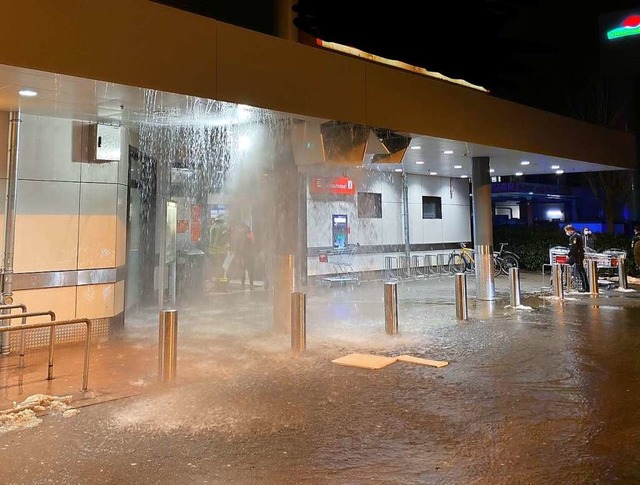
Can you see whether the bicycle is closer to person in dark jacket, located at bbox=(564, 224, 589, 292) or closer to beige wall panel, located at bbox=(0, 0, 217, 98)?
person in dark jacket, located at bbox=(564, 224, 589, 292)

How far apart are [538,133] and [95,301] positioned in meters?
11.0

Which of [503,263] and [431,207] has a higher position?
[431,207]

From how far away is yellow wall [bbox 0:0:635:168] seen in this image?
550cm

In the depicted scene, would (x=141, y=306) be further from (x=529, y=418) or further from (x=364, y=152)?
(x=529, y=418)

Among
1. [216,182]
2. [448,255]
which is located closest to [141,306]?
[216,182]

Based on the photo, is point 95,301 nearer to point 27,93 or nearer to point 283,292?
point 283,292

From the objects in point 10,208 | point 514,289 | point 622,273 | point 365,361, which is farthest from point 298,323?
point 622,273

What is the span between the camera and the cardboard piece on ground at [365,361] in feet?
21.9

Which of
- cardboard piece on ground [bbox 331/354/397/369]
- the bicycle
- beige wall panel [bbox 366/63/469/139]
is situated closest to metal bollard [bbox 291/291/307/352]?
cardboard piece on ground [bbox 331/354/397/369]

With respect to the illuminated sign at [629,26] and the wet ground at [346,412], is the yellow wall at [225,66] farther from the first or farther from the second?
the illuminated sign at [629,26]

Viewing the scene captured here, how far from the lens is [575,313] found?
35.5 feet

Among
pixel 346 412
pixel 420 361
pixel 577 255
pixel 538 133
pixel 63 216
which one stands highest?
pixel 538 133

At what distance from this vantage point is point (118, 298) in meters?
9.02

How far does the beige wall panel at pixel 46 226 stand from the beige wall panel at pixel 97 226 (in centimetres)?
12
